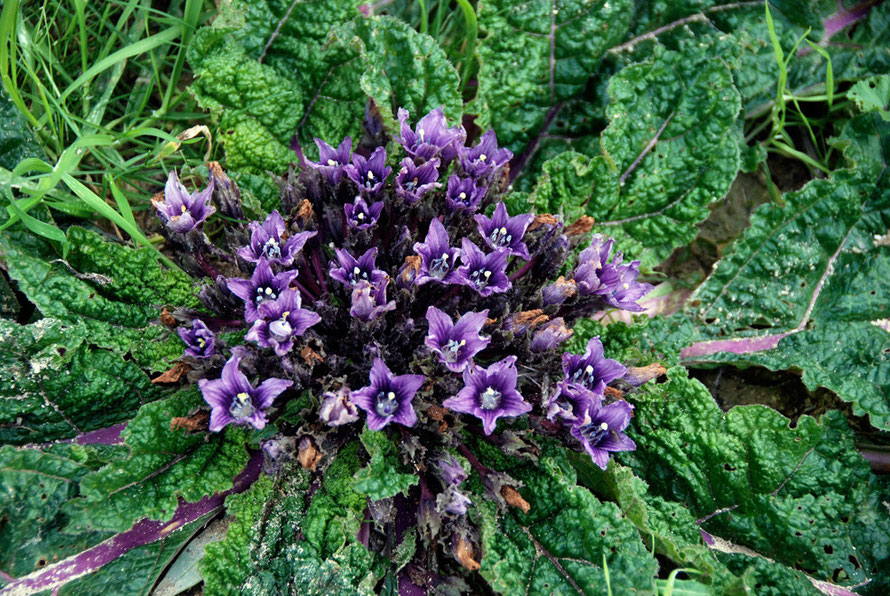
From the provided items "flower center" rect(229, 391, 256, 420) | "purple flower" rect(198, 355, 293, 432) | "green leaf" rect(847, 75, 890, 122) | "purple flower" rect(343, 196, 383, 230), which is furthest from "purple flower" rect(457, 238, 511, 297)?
"green leaf" rect(847, 75, 890, 122)

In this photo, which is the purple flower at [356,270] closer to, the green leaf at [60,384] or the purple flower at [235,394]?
the purple flower at [235,394]

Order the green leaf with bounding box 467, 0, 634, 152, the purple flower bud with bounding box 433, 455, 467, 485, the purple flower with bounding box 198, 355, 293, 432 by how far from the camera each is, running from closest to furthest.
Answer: the purple flower with bounding box 198, 355, 293, 432 → the purple flower bud with bounding box 433, 455, 467, 485 → the green leaf with bounding box 467, 0, 634, 152

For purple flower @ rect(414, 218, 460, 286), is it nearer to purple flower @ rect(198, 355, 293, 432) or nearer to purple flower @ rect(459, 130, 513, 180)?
purple flower @ rect(459, 130, 513, 180)

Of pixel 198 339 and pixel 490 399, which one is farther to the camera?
pixel 198 339

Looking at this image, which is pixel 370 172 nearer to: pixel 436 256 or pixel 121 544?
pixel 436 256

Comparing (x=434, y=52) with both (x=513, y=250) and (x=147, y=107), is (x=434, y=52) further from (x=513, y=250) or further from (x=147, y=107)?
(x=147, y=107)

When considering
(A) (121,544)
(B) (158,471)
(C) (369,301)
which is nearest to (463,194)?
(C) (369,301)
